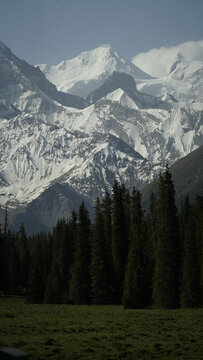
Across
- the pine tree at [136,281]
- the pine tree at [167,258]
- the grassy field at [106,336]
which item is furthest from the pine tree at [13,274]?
the grassy field at [106,336]

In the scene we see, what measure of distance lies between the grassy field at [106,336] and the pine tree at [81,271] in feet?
80.5

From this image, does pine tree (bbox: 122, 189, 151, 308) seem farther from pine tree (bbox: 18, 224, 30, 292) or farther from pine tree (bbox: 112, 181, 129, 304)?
pine tree (bbox: 18, 224, 30, 292)

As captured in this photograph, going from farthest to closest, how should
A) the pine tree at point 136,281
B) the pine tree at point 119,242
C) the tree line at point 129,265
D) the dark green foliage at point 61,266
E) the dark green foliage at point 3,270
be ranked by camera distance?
the dark green foliage at point 3,270
the pine tree at point 119,242
the dark green foliage at point 61,266
the tree line at point 129,265
the pine tree at point 136,281

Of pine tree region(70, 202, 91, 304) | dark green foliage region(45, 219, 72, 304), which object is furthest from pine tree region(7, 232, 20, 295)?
pine tree region(70, 202, 91, 304)

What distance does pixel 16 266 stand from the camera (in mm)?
105625

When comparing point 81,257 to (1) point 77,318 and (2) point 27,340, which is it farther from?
(2) point 27,340

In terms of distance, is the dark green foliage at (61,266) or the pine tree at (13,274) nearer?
the dark green foliage at (61,266)

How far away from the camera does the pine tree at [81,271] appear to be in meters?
71.6

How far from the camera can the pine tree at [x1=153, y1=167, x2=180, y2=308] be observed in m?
60.0

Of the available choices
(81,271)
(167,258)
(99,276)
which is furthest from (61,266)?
(167,258)

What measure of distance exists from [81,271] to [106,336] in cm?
4050

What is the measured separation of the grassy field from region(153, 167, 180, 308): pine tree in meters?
12.8

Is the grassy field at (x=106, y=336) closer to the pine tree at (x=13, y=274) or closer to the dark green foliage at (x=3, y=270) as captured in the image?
the dark green foliage at (x=3, y=270)

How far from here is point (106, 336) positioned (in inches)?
1307
